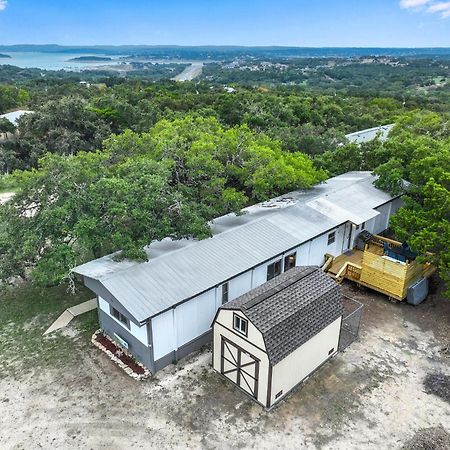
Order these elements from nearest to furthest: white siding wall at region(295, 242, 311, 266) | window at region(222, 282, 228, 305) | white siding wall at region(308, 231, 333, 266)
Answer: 1. window at region(222, 282, 228, 305)
2. white siding wall at region(295, 242, 311, 266)
3. white siding wall at region(308, 231, 333, 266)

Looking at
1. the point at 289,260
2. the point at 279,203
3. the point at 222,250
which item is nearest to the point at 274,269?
the point at 289,260

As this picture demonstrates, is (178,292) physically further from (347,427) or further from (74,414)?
(347,427)

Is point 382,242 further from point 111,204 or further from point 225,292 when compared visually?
point 111,204

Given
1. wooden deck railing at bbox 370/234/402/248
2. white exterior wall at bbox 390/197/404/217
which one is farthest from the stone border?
white exterior wall at bbox 390/197/404/217

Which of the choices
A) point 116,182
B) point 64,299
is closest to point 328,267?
point 116,182

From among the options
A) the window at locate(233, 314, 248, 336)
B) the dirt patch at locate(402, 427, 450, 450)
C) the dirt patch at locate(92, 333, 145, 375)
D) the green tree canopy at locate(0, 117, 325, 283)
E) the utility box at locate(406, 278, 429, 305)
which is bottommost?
the dirt patch at locate(92, 333, 145, 375)

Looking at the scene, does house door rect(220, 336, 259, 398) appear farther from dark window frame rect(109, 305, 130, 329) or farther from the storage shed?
dark window frame rect(109, 305, 130, 329)

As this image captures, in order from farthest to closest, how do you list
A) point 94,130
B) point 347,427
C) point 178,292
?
point 94,130 → point 178,292 → point 347,427
